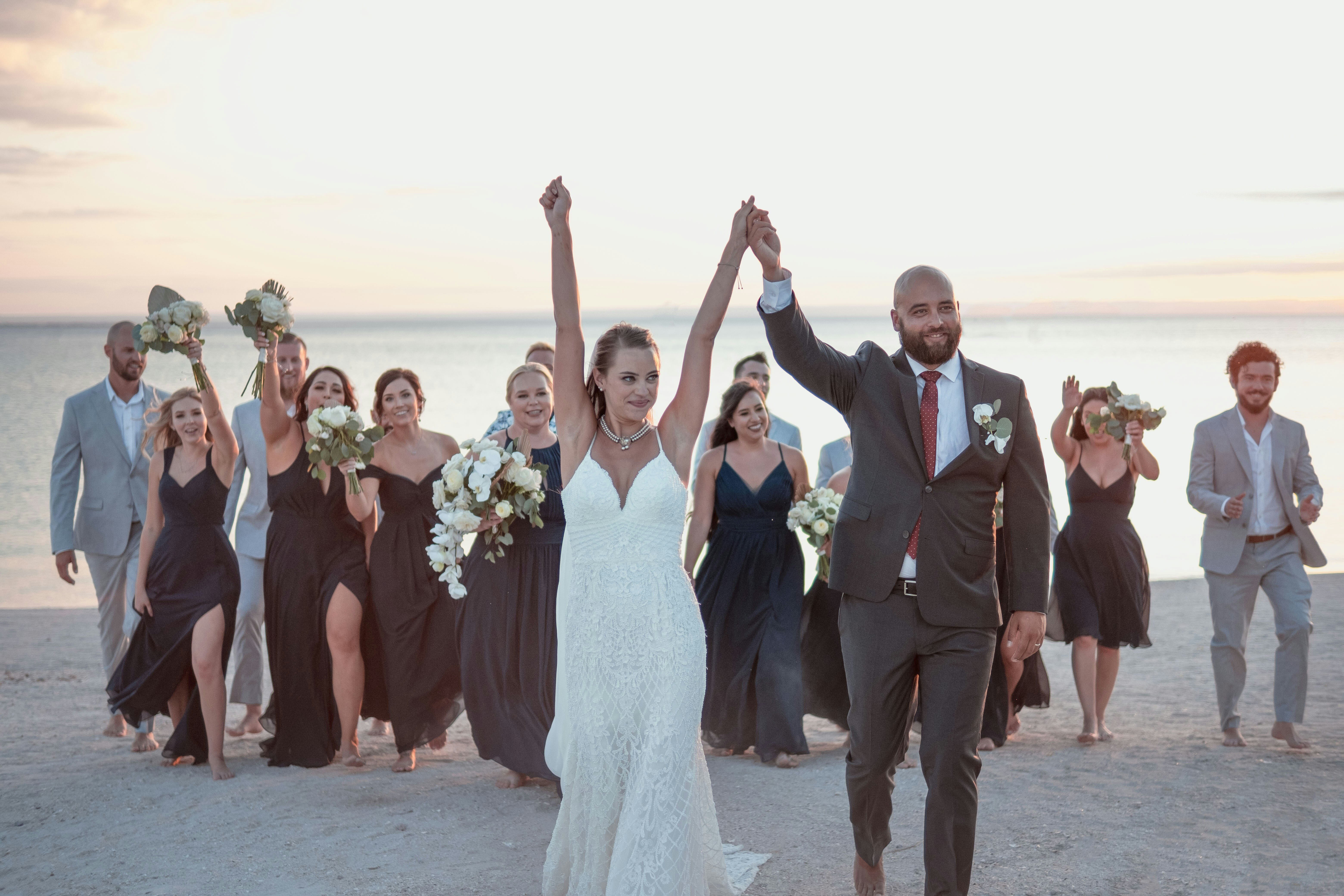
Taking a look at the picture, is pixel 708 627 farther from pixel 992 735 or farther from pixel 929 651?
pixel 929 651

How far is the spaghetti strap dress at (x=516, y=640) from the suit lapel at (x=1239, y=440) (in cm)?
437

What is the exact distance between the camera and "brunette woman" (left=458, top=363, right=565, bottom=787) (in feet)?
23.0

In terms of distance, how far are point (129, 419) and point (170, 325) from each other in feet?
6.11

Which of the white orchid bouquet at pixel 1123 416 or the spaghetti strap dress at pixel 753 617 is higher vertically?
the white orchid bouquet at pixel 1123 416

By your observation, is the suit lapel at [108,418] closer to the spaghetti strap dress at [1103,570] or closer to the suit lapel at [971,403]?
the suit lapel at [971,403]

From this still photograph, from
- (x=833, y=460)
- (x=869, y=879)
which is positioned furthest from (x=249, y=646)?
(x=869, y=879)

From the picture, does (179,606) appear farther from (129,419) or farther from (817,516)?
(817,516)

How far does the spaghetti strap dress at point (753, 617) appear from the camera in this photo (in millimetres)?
7586

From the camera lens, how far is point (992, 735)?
775cm

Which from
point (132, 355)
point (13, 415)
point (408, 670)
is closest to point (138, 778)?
point (408, 670)

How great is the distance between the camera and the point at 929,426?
487cm

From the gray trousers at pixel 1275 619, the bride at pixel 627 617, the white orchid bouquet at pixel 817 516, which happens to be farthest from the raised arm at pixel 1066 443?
the bride at pixel 627 617

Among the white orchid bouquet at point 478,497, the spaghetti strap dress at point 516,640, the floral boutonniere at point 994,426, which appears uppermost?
the floral boutonniere at point 994,426

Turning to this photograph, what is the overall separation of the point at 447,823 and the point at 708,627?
7.63ft
